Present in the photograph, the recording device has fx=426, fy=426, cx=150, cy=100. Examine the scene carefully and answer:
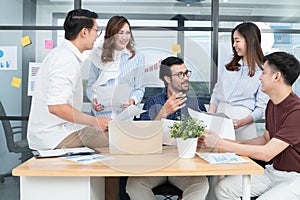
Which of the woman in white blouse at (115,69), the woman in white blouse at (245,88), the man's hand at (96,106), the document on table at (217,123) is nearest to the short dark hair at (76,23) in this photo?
the woman in white blouse at (115,69)

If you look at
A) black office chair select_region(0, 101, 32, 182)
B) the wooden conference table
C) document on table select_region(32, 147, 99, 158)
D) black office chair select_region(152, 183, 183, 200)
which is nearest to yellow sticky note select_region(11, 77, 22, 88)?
black office chair select_region(0, 101, 32, 182)

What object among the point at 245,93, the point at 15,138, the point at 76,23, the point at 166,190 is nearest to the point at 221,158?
the point at 166,190

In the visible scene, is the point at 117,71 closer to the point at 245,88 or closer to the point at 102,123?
the point at 102,123

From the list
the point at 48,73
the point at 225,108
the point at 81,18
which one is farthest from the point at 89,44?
the point at 225,108

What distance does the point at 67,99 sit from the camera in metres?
2.10

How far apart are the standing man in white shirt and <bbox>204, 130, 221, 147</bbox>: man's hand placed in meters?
0.49

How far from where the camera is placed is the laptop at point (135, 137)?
1957 mm

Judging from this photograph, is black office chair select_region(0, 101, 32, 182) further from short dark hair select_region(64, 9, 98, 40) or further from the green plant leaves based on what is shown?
the green plant leaves

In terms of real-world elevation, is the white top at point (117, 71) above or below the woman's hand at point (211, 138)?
above

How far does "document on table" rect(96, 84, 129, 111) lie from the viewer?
1947 millimetres

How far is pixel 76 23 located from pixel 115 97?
1.85 ft

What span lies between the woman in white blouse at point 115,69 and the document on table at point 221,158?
16.5 inches

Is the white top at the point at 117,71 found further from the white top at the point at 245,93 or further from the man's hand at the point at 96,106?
the white top at the point at 245,93

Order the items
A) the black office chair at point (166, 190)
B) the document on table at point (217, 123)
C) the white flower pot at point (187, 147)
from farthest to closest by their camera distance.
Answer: the black office chair at point (166, 190)
the document on table at point (217, 123)
the white flower pot at point (187, 147)
